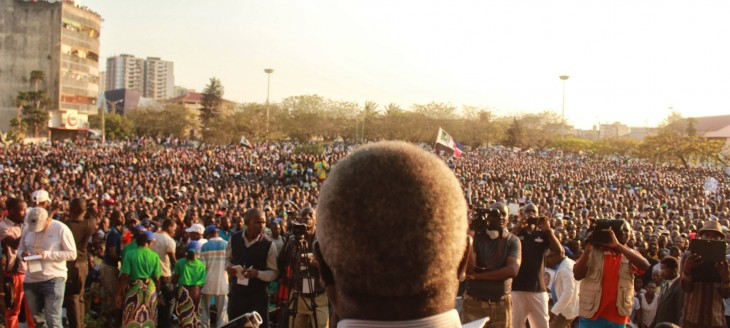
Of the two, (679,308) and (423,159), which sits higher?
(423,159)

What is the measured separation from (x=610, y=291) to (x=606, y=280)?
8 cm

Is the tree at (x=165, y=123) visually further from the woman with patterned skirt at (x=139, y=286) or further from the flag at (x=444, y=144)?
the woman with patterned skirt at (x=139, y=286)

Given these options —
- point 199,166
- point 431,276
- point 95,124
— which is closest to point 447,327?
point 431,276

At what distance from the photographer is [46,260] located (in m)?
4.90

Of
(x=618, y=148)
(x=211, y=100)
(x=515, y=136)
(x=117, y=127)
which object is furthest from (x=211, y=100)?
(x=618, y=148)

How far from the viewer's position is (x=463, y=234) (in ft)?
4.31

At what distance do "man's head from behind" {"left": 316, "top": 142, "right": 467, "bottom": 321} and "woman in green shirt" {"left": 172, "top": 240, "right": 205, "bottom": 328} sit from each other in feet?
16.9

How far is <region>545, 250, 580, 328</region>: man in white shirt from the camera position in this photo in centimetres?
518

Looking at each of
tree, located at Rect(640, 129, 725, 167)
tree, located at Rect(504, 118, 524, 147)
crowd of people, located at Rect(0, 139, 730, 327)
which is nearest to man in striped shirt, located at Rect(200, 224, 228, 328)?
crowd of people, located at Rect(0, 139, 730, 327)

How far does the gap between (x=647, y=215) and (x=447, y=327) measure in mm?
17996

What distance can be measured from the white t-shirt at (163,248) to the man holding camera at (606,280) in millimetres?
4192

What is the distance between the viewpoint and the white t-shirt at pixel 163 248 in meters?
6.38

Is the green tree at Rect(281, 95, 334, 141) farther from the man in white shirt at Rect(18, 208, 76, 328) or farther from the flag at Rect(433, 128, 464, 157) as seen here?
the man in white shirt at Rect(18, 208, 76, 328)

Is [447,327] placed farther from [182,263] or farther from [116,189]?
[116,189]
